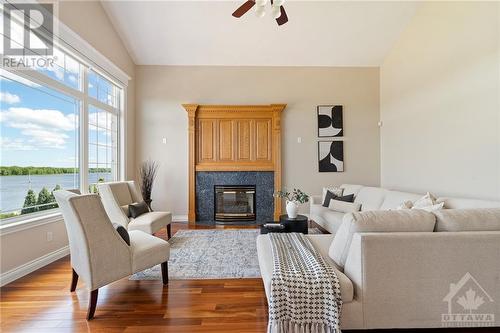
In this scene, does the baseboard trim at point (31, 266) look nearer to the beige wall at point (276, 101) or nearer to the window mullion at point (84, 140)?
the window mullion at point (84, 140)

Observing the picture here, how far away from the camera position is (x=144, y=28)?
179 inches

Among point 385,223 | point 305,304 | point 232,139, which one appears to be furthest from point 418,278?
point 232,139

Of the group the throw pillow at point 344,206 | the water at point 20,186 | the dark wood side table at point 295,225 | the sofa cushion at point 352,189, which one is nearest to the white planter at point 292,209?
the dark wood side table at point 295,225

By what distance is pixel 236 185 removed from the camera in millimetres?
5375

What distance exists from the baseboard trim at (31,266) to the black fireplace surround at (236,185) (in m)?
2.51

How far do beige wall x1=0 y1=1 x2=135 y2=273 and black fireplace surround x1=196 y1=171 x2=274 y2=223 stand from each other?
5.29 feet

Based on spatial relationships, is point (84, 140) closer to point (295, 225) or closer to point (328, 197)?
point (295, 225)

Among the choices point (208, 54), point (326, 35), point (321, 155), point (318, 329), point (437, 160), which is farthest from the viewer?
point (321, 155)

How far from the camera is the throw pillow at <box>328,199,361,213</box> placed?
4063 mm

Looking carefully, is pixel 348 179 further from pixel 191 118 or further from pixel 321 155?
pixel 191 118

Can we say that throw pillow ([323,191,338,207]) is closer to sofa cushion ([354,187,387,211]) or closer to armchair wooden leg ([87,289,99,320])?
sofa cushion ([354,187,387,211])

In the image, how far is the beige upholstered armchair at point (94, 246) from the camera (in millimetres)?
1894

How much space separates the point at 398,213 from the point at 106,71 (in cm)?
485

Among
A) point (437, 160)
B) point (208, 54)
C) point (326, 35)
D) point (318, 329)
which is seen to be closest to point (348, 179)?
point (437, 160)
